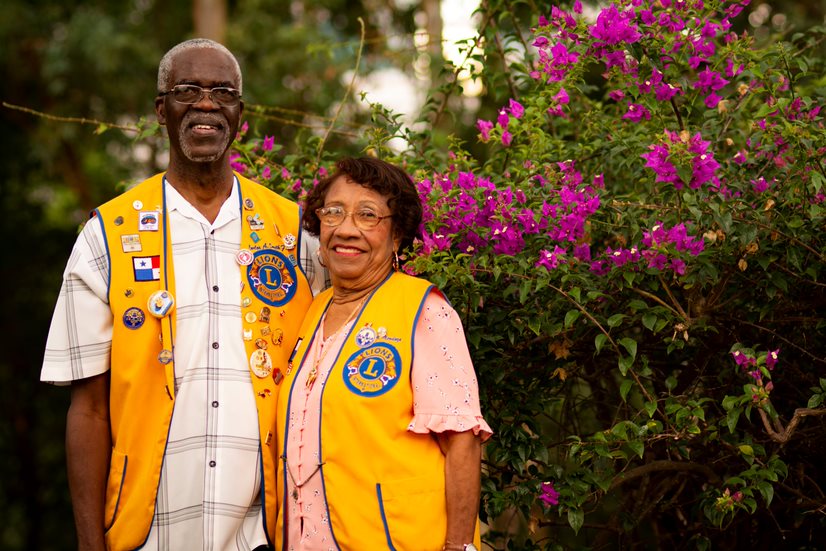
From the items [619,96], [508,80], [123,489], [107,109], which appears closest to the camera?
[123,489]

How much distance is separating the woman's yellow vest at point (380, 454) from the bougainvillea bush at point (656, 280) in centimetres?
37

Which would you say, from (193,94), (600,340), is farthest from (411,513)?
(193,94)

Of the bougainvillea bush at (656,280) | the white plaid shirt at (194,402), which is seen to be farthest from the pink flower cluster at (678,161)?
the white plaid shirt at (194,402)

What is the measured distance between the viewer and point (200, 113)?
3.19 meters

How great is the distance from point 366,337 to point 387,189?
0.46m

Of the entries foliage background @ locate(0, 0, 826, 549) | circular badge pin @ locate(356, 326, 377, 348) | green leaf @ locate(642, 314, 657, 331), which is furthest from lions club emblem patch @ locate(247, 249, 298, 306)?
foliage background @ locate(0, 0, 826, 549)

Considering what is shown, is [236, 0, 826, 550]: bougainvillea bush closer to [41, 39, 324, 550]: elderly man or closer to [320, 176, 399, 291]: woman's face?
[320, 176, 399, 291]: woman's face

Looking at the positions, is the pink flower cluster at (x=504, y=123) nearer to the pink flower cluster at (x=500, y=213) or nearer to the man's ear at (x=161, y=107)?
the pink flower cluster at (x=500, y=213)

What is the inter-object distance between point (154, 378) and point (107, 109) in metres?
11.1

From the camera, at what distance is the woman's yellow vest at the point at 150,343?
3057mm

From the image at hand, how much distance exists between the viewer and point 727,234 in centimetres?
316

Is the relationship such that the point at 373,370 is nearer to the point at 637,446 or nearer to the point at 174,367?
the point at 174,367

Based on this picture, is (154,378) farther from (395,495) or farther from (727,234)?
(727,234)

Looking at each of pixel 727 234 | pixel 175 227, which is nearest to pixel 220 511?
pixel 175 227
